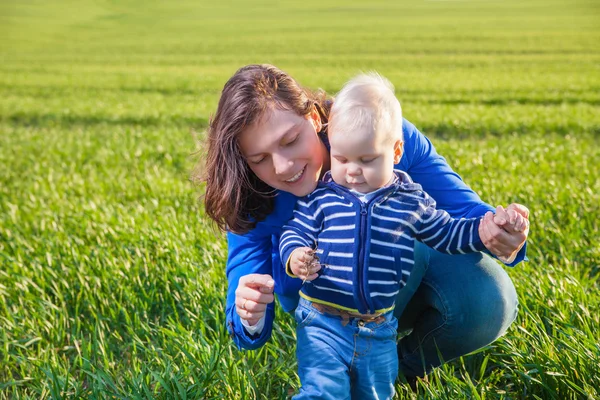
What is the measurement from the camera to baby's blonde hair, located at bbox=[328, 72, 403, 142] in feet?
6.99

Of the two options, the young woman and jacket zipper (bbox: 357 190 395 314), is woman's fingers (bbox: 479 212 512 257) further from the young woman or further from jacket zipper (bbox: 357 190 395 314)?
jacket zipper (bbox: 357 190 395 314)

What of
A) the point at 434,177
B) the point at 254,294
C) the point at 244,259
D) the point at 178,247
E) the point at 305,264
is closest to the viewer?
the point at 305,264

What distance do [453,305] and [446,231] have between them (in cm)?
49

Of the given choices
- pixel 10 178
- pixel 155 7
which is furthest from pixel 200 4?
pixel 10 178

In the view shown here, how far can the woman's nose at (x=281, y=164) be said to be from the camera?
7.56 feet

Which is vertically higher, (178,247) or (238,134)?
(238,134)

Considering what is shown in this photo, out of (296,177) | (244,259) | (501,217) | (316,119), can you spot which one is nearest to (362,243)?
(296,177)

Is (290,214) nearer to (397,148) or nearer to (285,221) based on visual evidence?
(285,221)

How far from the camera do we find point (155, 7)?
6969cm

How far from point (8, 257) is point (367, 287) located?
2.97 m

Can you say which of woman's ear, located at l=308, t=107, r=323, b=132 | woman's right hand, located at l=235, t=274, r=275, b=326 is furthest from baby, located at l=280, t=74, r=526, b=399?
woman's ear, located at l=308, t=107, r=323, b=132

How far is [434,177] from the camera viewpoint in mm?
2832

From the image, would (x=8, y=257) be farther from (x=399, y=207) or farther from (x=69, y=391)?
(x=399, y=207)

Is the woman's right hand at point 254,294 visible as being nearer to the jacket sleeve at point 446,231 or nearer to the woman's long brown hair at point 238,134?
the woman's long brown hair at point 238,134
